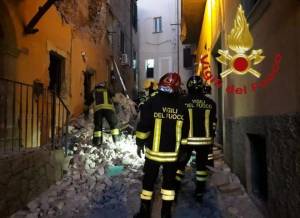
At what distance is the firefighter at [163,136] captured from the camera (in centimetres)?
427

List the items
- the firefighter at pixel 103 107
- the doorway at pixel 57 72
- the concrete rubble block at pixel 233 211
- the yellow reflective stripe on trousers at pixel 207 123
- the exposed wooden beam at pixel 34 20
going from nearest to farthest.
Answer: the concrete rubble block at pixel 233 211 → the yellow reflective stripe on trousers at pixel 207 123 → the exposed wooden beam at pixel 34 20 → the firefighter at pixel 103 107 → the doorway at pixel 57 72

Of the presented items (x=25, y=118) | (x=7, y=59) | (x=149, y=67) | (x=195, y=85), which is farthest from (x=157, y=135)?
(x=149, y=67)

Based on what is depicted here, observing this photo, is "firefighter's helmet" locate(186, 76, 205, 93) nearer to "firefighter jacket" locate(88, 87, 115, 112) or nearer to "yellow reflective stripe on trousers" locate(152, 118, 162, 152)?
"yellow reflective stripe on trousers" locate(152, 118, 162, 152)

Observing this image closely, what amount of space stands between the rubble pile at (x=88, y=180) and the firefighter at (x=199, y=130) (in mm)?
1199

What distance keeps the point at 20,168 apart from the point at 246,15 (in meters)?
3.95

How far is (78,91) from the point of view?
10664mm

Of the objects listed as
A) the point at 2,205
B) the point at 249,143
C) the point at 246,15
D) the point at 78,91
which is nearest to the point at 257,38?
the point at 246,15

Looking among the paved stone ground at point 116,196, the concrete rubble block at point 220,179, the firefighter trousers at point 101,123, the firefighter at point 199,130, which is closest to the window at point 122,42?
the firefighter trousers at point 101,123

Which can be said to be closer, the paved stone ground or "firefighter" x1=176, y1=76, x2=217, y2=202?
the paved stone ground

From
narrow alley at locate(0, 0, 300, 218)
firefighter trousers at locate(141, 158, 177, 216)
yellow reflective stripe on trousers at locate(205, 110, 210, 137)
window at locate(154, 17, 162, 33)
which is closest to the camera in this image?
narrow alley at locate(0, 0, 300, 218)

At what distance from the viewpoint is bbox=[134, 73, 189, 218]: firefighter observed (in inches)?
168

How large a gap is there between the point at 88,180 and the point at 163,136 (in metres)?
2.46

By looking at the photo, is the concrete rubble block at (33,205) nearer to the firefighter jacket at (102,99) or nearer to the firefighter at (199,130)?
the firefighter at (199,130)

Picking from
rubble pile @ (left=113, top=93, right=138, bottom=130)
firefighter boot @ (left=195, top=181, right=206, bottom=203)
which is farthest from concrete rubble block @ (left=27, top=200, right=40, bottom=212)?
rubble pile @ (left=113, top=93, right=138, bottom=130)
